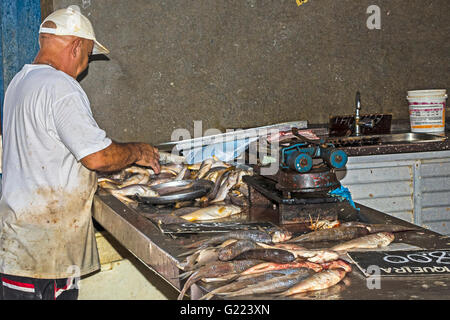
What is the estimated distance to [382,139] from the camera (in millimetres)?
6090

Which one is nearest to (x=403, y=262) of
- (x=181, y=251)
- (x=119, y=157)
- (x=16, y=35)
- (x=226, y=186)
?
(x=181, y=251)

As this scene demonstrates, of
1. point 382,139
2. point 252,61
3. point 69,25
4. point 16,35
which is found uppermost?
point 16,35

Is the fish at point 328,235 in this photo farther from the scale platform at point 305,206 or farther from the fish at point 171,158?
the fish at point 171,158

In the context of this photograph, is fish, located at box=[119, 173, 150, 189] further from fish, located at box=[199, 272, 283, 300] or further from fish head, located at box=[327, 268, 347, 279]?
fish head, located at box=[327, 268, 347, 279]

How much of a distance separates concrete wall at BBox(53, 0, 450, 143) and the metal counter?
2.08 metres

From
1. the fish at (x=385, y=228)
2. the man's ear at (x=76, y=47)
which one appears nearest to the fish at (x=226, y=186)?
the fish at (x=385, y=228)

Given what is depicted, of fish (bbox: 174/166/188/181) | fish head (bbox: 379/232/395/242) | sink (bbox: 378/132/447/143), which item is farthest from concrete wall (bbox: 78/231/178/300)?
fish head (bbox: 379/232/395/242)

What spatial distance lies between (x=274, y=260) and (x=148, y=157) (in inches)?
75.9

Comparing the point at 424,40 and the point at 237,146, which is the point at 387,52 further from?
the point at 237,146

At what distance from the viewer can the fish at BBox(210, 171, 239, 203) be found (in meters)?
3.78

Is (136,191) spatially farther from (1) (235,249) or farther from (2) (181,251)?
(1) (235,249)

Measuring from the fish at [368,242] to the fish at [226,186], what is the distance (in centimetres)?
125

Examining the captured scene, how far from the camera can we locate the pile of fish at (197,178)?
11.3 ft

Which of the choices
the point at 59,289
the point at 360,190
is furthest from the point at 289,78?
the point at 59,289
